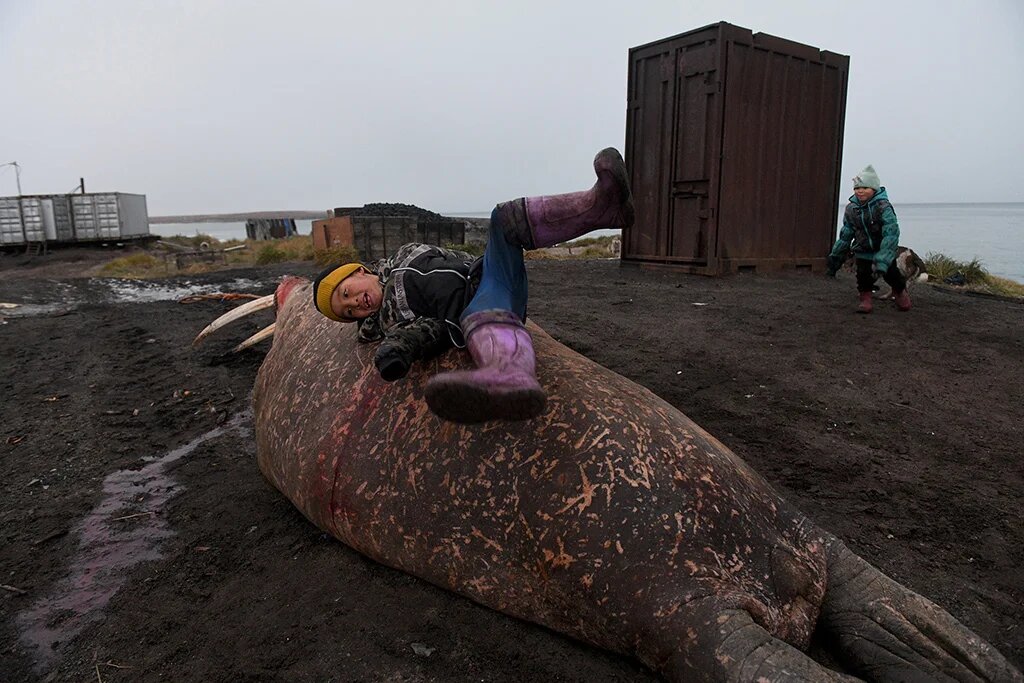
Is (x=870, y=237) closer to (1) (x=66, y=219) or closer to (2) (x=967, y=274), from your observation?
(2) (x=967, y=274)

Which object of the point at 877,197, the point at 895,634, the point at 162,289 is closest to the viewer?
the point at 895,634

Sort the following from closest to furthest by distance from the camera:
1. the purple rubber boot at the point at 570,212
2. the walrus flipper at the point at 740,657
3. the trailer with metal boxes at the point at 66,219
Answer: the walrus flipper at the point at 740,657, the purple rubber boot at the point at 570,212, the trailer with metal boxes at the point at 66,219

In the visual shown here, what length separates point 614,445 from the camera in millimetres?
1986

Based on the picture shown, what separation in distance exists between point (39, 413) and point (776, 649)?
16.1 ft

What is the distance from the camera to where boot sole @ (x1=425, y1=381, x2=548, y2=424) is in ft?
5.80

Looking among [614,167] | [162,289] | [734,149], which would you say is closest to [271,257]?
[162,289]

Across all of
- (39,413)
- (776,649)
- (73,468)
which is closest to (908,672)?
(776,649)

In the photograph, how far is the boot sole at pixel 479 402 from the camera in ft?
5.80

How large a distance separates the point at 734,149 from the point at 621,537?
797 centimetres

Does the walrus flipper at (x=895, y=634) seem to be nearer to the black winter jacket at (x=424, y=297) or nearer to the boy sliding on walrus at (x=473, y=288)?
the boy sliding on walrus at (x=473, y=288)

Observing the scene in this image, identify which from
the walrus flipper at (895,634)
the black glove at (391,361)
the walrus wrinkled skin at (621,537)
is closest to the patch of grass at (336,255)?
the walrus wrinkled skin at (621,537)

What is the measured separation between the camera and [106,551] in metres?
2.72

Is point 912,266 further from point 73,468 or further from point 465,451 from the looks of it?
point 73,468

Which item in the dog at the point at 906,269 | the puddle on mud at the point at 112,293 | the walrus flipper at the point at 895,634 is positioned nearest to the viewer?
the walrus flipper at the point at 895,634
